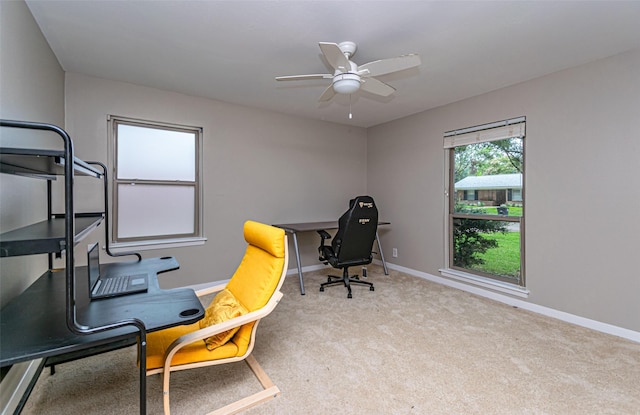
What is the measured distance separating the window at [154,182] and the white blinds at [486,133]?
3.19 metres

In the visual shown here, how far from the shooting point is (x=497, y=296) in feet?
10.8

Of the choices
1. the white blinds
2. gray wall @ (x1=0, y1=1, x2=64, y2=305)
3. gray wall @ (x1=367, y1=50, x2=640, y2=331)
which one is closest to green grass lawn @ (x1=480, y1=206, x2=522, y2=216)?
gray wall @ (x1=367, y1=50, x2=640, y2=331)

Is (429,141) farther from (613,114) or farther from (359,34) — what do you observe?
(359,34)

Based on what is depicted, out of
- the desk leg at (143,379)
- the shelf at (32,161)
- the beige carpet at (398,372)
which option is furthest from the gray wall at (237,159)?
the desk leg at (143,379)

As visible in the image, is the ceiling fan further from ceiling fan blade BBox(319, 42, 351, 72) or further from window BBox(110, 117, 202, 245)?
window BBox(110, 117, 202, 245)

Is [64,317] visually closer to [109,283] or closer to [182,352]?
[109,283]

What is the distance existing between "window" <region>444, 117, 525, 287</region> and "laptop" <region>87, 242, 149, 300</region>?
3508 mm

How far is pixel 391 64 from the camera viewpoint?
2068 millimetres

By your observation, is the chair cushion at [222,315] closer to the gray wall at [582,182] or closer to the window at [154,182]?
the window at [154,182]

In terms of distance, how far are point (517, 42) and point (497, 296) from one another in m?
2.55

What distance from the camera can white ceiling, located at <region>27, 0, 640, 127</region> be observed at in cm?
190

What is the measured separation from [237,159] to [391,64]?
2.43 m

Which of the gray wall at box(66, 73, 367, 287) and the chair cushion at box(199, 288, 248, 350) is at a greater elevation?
the gray wall at box(66, 73, 367, 287)

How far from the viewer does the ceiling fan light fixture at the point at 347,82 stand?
221 cm
